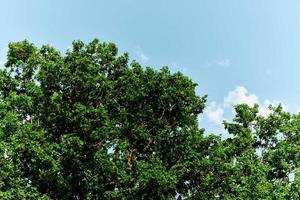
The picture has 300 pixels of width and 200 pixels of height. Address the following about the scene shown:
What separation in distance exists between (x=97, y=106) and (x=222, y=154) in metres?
11.1

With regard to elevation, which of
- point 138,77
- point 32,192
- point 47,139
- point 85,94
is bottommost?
point 32,192

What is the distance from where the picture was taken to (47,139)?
36.0 meters

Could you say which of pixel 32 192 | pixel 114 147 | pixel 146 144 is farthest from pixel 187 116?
pixel 32 192

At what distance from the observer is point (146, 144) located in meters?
38.6

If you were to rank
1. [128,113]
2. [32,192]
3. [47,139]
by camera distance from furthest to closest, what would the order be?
[128,113] → [47,139] → [32,192]

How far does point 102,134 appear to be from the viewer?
113ft

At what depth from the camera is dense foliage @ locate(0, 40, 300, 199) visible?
34.1 meters

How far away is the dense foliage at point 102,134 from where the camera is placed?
34.1 metres

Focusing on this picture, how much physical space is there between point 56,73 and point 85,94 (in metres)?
2.72

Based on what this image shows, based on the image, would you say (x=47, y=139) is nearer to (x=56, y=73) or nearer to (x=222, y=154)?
(x=56, y=73)

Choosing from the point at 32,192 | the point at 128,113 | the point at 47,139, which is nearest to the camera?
the point at 32,192

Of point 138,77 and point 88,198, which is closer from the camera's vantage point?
point 88,198

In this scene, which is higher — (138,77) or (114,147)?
(138,77)

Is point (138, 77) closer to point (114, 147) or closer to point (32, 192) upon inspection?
point (114, 147)
